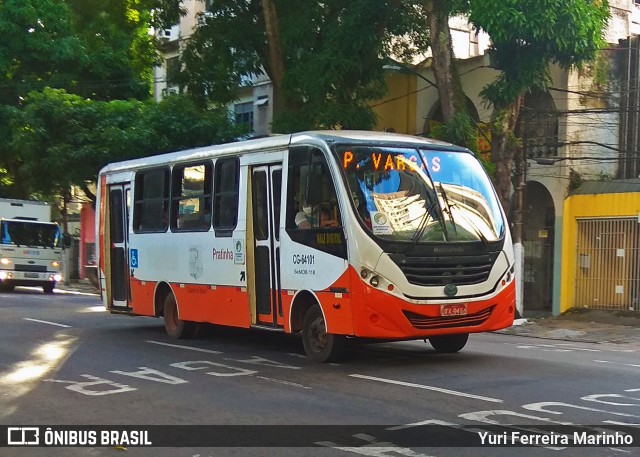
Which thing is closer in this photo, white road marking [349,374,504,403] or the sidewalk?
white road marking [349,374,504,403]

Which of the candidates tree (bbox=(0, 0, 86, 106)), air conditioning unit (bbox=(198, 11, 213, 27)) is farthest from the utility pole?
tree (bbox=(0, 0, 86, 106))

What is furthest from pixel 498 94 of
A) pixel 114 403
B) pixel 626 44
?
pixel 114 403

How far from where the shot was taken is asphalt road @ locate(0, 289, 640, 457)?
6.83 meters

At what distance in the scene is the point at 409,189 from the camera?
10.5m

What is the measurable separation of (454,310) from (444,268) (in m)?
0.53

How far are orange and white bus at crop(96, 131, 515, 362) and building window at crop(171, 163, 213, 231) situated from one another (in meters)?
0.06

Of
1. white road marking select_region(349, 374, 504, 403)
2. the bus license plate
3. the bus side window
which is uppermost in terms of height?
the bus side window

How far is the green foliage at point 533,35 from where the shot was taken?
17281mm

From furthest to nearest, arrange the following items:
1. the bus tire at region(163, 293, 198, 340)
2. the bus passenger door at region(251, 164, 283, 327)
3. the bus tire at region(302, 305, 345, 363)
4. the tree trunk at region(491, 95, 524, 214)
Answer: the tree trunk at region(491, 95, 524, 214)
the bus tire at region(163, 293, 198, 340)
the bus passenger door at region(251, 164, 283, 327)
the bus tire at region(302, 305, 345, 363)

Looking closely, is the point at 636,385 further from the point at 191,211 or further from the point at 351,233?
the point at 191,211

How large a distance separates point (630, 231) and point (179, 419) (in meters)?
16.5

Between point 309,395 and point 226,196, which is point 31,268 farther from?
point 309,395

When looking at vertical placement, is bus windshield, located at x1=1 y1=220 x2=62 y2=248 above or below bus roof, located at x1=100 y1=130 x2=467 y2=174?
below

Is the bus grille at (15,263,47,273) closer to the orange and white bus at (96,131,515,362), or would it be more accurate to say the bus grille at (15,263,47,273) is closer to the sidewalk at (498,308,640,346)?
the sidewalk at (498,308,640,346)
